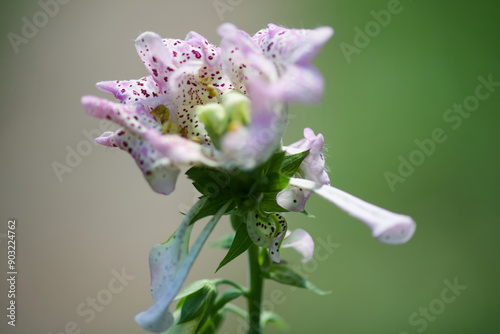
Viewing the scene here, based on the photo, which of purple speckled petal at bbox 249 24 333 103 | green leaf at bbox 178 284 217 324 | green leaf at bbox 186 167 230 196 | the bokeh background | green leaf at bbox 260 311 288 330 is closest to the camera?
purple speckled petal at bbox 249 24 333 103

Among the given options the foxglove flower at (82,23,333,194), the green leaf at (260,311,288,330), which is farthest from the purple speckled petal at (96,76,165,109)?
A: the green leaf at (260,311,288,330)

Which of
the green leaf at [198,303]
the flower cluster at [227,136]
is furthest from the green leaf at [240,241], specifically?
the green leaf at [198,303]

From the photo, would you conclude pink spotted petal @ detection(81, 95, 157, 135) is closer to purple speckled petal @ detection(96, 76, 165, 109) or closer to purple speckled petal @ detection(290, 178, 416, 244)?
purple speckled petal @ detection(96, 76, 165, 109)

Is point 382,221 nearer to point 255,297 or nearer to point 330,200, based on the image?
point 330,200

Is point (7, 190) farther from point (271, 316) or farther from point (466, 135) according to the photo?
point (466, 135)

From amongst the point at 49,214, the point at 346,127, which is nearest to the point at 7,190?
the point at 49,214
